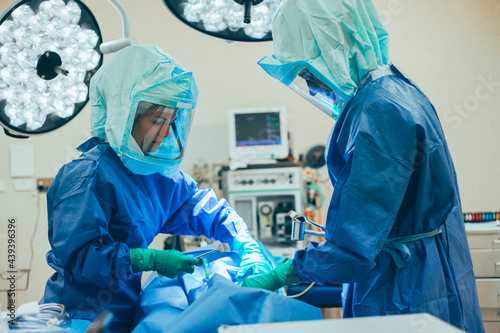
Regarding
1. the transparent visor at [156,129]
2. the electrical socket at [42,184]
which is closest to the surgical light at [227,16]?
the transparent visor at [156,129]

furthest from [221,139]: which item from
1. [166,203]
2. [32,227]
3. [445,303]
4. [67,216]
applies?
[445,303]

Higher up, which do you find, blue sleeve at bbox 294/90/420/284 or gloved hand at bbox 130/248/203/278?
blue sleeve at bbox 294/90/420/284

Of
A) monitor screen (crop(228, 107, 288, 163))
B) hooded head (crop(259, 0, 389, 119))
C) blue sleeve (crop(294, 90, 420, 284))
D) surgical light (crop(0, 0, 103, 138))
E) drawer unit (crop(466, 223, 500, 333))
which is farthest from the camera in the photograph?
monitor screen (crop(228, 107, 288, 163))

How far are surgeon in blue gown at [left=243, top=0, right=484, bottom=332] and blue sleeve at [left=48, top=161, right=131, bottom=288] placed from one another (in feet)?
1.45

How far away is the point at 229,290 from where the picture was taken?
0.93 metres

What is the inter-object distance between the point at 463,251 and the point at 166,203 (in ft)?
3.63

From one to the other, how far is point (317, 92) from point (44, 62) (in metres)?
1.09

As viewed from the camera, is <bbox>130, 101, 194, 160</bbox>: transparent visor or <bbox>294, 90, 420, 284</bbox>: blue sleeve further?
<bbox>130, 101, 194, 160</bbox>: transparent visor

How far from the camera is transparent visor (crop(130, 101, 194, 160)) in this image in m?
1.52

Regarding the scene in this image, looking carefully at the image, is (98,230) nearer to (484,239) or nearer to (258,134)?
(258,134)

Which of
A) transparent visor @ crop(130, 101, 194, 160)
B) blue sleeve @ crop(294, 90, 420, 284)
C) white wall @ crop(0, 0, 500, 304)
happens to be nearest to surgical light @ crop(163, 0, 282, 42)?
transparent visor @ crop(130, 101, 194, 160)

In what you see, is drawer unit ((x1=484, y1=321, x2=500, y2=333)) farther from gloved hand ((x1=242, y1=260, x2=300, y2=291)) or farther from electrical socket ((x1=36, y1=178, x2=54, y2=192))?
electrical socket ((x1=36, y1=178, x2=54, y2=192))

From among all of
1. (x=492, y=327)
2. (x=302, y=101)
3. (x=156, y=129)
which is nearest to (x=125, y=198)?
(x=156, y=129)

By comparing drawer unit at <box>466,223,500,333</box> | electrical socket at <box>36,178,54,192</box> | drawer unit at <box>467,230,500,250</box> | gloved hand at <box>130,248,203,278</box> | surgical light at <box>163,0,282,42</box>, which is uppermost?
surgical light at <box>163,0,282,42</box>
